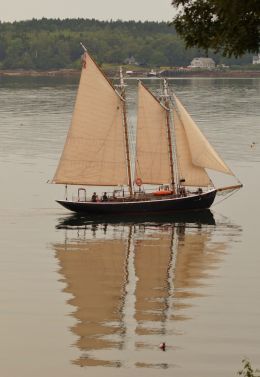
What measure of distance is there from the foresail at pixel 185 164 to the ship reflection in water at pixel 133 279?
274 cm

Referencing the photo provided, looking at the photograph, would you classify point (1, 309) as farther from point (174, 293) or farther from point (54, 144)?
point (54, 144)

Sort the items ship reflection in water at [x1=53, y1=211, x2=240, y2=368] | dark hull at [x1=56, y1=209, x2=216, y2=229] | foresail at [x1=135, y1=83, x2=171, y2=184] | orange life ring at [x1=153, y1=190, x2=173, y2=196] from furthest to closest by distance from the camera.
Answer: foresail at [x1=135, y1=83, x2=171, y2=184] → orange life ring at [x1=153, y1=190, x2=173, y2=196] → dark hull at [x1=56, y1=209, x2=216, y2=229] → ship reflection in water at [x1=53, y1=211, x2=240, y2=368]

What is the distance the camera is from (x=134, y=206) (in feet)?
A: 322

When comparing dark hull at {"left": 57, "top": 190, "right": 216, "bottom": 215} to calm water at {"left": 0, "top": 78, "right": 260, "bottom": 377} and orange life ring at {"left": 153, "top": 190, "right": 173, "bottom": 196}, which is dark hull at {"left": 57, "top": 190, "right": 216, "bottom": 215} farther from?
calm water at {"left": 0, "top": 78, "right": 260, "bottom": 377}

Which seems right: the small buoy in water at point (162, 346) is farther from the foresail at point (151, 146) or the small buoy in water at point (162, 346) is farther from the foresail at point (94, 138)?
the foresail at point (151, 146)

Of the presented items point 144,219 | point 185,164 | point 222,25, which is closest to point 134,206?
point 144,219

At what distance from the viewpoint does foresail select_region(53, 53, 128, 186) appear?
99.2 m

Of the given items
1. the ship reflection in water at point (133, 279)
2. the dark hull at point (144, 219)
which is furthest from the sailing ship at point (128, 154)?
the ship reflection in water at point (133, 279)

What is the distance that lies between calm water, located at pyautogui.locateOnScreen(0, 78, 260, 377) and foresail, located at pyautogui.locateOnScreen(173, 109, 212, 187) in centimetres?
299

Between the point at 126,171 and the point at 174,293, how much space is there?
33.6 m

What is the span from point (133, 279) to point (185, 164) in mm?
28516

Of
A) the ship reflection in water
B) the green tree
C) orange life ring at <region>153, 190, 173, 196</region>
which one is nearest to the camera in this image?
the green tree

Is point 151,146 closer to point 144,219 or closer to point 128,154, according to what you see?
point 128,154

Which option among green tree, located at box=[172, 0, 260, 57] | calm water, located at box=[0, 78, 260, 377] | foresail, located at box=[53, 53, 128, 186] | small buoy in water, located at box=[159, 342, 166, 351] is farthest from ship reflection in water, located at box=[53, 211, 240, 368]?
green tree, located at box=[172, 0, 260, 57]
